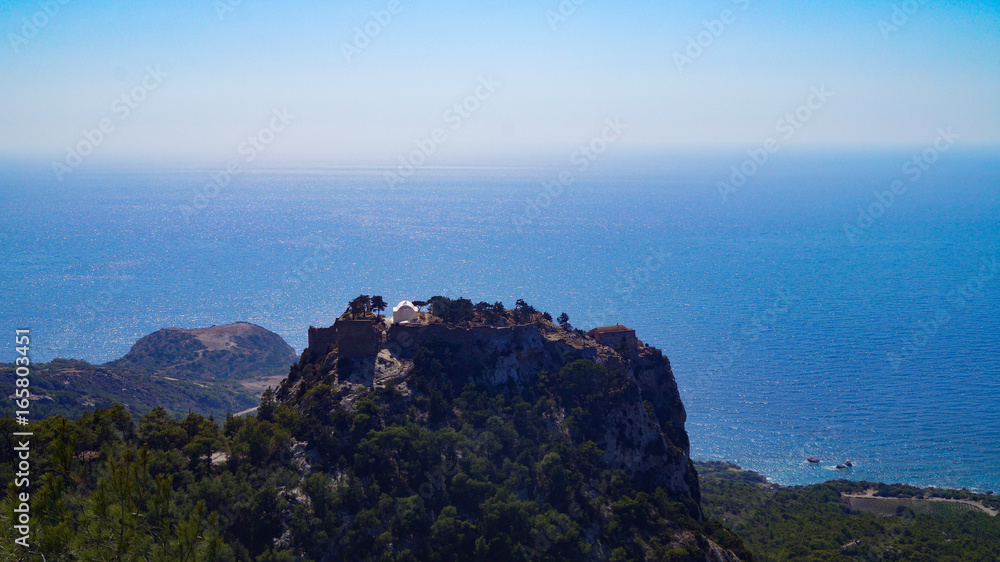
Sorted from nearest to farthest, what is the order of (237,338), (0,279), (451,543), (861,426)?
(451,543)
(861,426)
(237,338)
(0,279)

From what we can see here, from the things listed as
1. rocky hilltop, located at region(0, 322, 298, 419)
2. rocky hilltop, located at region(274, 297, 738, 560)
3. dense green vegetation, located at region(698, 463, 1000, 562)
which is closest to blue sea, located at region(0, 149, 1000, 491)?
dense green vegetation, located at region(698, 463, 1000, 562)

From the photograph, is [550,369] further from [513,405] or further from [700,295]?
[700,295]

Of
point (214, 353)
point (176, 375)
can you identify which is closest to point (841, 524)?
point (176, 375)

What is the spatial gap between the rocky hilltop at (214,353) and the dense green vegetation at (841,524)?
206ft

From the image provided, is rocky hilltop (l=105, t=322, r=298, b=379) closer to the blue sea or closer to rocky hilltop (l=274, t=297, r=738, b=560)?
the blue sea

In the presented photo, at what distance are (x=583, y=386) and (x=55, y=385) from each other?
60128 mm

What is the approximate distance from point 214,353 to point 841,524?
81433 millimetres

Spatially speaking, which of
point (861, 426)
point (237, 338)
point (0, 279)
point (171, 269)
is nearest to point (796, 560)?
point (861, 426)

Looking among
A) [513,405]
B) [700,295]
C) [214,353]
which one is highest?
[700,295]

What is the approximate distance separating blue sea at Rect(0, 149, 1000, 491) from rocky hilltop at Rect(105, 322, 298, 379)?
8.17m

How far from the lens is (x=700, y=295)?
12200 cm

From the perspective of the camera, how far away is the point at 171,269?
142375mm

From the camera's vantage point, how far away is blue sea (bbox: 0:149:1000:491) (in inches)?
2960

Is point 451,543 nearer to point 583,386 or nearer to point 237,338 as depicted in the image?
point 583,386
